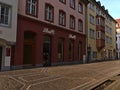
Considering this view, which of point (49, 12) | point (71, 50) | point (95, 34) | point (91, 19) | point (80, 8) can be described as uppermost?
point (80, 8)

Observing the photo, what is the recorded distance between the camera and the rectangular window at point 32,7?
23578 mm

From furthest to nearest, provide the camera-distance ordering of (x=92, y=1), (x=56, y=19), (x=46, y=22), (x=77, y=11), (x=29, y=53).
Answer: (x=92, y=1) → (x=77, y=11) → (x=56, y=19) → (x=46, y=22) → (x=29, y=53)

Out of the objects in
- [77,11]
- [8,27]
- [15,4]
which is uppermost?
[77,11]

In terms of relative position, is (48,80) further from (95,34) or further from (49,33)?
(95,34)

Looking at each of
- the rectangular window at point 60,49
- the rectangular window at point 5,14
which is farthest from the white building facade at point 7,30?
the rectangular window at point 60,49

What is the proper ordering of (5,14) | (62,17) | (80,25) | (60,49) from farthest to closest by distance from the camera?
(80,25)
(62,17)
(60,49)
(5,14)

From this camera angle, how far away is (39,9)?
25.3 meters

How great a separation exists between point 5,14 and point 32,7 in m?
5.12

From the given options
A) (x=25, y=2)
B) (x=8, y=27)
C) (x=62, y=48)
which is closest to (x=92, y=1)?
(x=62, y=48)

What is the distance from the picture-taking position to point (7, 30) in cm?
1972

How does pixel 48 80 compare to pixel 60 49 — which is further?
pixel 60 49

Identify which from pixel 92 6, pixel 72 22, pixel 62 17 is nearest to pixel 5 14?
pixel 62 17

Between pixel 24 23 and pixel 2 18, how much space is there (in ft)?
10.9

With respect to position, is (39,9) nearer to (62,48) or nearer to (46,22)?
(46,22)
